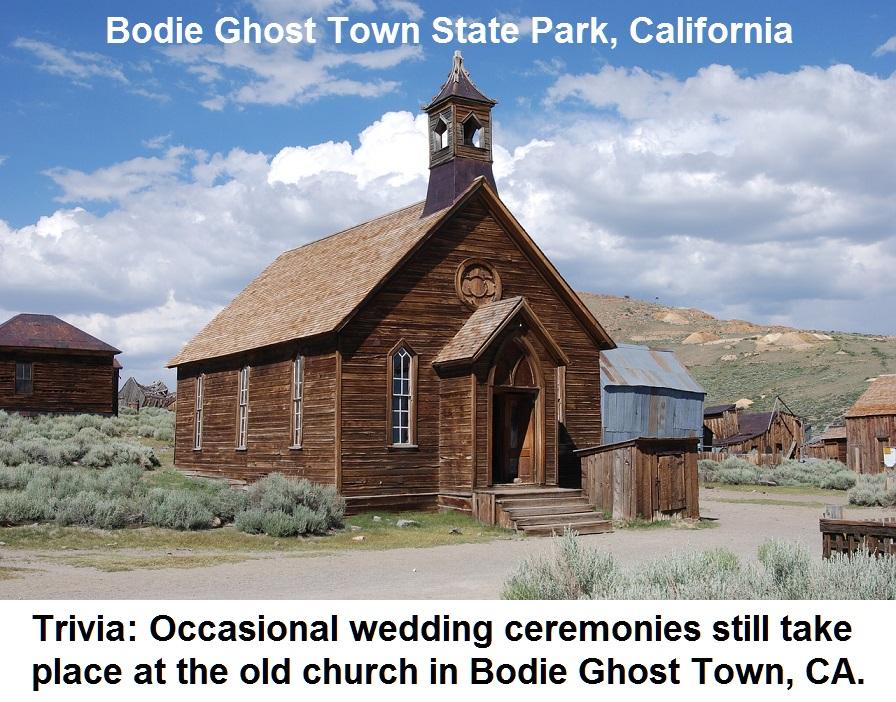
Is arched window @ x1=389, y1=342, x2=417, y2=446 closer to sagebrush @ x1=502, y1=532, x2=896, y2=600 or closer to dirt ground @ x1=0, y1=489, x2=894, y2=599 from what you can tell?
dirt ground @ x1=0, y1=489, x2=894, y2=599

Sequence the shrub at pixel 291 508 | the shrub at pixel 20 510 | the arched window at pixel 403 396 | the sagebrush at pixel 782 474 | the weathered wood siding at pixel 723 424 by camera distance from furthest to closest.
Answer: the weathered wood siding at pixel 723 424
the sagebrush at pixel 782 474
the arched window at pixel 403 396
the shrub at pixel 291 508
the shrub at pixel 20 510

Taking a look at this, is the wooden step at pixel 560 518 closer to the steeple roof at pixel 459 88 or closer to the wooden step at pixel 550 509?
the wooden step at pixel 550 509

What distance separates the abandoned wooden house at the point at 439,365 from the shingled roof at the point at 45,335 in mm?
19921

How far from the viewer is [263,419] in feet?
78.1

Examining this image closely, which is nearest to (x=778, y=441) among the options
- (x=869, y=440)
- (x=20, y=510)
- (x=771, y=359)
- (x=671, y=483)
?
(x=869, y=440)

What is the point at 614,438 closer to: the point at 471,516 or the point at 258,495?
the point at 471,516

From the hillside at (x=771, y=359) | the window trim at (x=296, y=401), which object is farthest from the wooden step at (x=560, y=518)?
the hillside at (x=771, y=359)

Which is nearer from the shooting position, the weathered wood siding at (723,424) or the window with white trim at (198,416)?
the window with white trim at (198,416)

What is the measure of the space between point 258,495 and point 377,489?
2981 mm

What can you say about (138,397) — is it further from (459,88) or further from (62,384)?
(459,88)

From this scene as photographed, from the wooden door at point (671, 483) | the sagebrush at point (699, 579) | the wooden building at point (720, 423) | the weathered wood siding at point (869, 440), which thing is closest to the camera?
the sagebrush at point (699, 579)

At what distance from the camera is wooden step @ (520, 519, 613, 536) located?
18.5 m

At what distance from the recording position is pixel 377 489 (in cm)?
2048

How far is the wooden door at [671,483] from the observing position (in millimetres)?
20625
